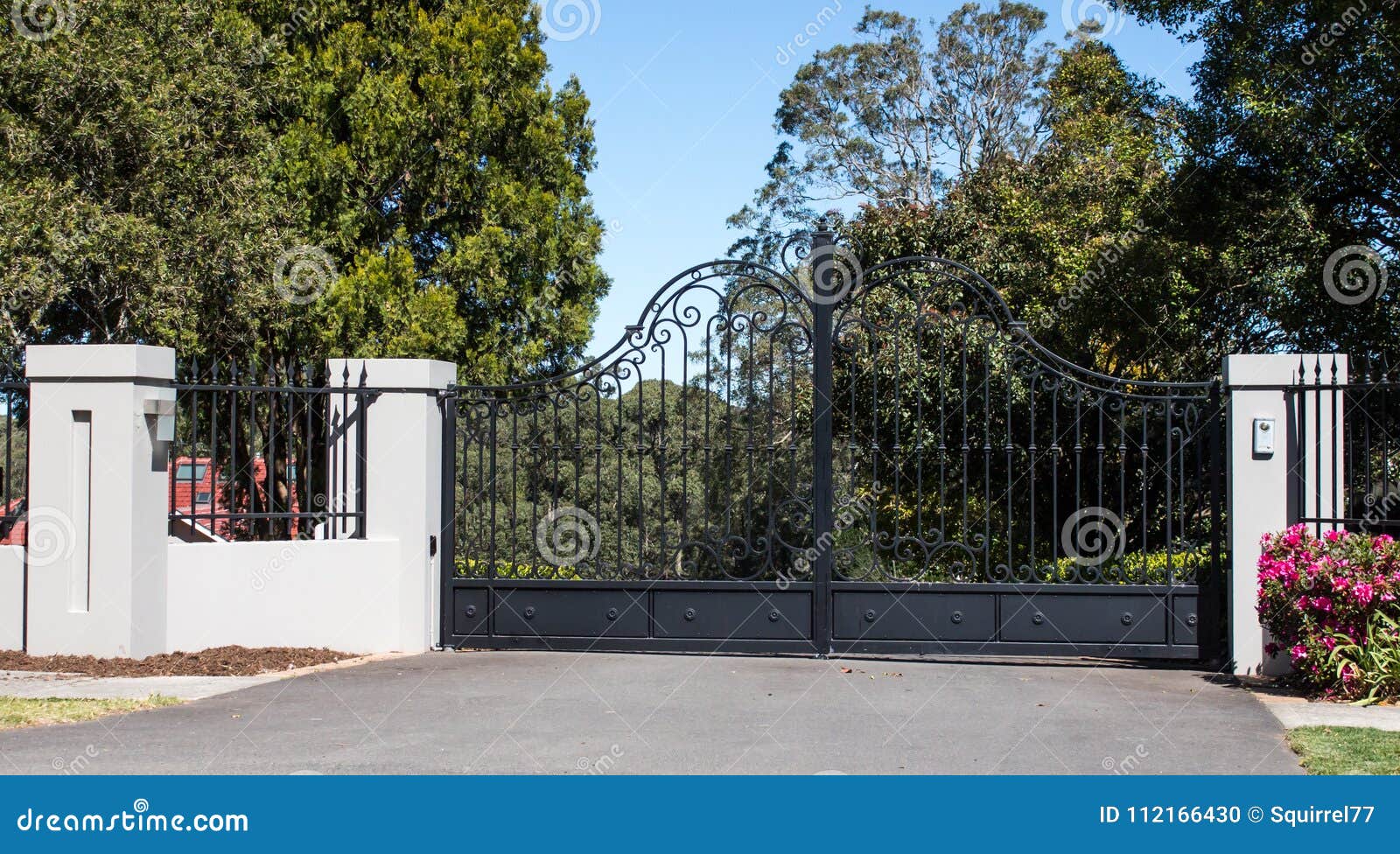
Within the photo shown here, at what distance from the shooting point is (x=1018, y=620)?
9375mm

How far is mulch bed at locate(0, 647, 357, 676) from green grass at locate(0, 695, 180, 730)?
1.09m

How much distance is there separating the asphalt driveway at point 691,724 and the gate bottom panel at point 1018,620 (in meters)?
0.16

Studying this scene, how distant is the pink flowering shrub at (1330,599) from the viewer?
7926 millimetres

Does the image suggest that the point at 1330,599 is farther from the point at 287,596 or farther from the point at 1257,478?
the point at 287,596

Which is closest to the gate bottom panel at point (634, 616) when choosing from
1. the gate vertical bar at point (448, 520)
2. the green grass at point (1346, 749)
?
the gate vertical bar at point (448, 520)

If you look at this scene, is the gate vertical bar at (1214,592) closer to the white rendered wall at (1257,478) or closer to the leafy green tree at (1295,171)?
the white rendered wall at (1257,478)

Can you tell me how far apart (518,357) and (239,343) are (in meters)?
3.66

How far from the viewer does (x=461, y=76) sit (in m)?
17.2

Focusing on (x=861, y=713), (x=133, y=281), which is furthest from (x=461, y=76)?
(x=861, y=713)

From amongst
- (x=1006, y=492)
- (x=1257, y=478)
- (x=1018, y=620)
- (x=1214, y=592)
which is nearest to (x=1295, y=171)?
(x=1006, y=492)

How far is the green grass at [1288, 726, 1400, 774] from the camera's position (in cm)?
585

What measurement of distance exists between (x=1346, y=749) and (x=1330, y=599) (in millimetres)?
1942

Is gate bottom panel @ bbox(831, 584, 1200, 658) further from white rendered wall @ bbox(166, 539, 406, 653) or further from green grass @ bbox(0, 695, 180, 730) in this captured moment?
green grass @ bbox(0, 695, 180, 730)

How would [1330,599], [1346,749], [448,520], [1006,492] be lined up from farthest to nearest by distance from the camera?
[1006,492]
[448,520]
[1330,599]
[1346,749]
